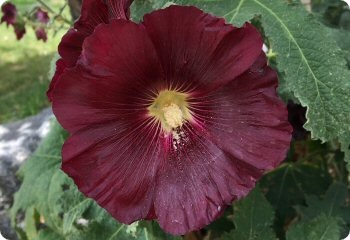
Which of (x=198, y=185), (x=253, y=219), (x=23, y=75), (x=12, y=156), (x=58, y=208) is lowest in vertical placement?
(x=23, y=75)

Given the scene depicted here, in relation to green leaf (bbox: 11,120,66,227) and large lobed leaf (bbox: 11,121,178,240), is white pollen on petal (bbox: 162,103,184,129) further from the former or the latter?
green leaf (bbox: 11,120,66,227)

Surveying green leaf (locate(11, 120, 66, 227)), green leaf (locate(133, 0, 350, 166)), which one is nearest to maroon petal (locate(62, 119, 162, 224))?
green leaf (locate(133, 0, 350, 166))

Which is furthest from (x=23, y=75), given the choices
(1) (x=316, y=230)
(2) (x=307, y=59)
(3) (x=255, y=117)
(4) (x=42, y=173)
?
(3) (x=255, y=117)

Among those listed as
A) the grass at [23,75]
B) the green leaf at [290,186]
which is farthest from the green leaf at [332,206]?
the grass at [23,75]

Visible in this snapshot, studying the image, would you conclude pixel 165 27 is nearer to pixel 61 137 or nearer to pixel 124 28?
pixel 124 28

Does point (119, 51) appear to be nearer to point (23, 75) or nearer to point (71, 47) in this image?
point (71, 47)
